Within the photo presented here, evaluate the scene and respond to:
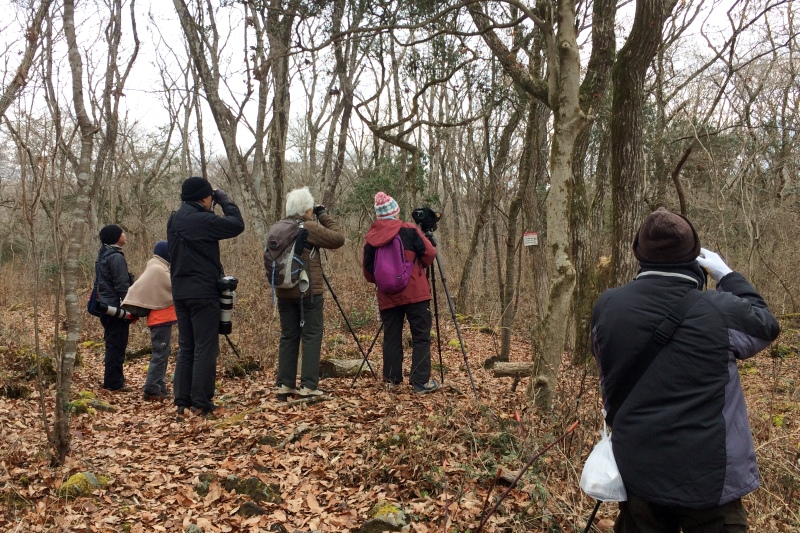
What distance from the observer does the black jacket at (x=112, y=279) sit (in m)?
7.12

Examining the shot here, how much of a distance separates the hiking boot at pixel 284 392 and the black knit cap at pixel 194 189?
2.08 meters

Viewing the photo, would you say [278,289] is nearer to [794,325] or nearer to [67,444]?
[67,444]

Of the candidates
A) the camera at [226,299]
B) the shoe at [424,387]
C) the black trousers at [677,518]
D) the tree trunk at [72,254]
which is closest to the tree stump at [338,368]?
the shoe at [424,387]

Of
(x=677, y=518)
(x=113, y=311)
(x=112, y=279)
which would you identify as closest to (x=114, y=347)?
(x=113, y=311)

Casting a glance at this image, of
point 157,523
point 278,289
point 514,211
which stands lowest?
point 157,523

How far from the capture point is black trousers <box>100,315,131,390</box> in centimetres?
714

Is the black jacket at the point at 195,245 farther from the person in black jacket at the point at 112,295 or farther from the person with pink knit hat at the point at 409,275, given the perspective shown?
the person in black jacket at the point at 112,295

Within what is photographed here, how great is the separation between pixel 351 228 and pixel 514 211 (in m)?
11.6

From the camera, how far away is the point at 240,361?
26.1 feet

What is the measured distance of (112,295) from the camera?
7.14m

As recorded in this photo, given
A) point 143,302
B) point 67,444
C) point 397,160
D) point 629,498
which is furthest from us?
point 397,160

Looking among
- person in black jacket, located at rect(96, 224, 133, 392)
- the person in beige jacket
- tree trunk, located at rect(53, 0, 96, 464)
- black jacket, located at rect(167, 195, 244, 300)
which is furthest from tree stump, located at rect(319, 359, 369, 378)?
tree trunk, located at rect(53, 0, 96, 464)

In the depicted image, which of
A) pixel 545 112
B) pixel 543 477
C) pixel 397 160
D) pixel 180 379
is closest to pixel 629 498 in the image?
pixel 543 477

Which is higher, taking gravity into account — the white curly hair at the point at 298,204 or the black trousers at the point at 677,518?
the white curly hair at the point at 298,204
